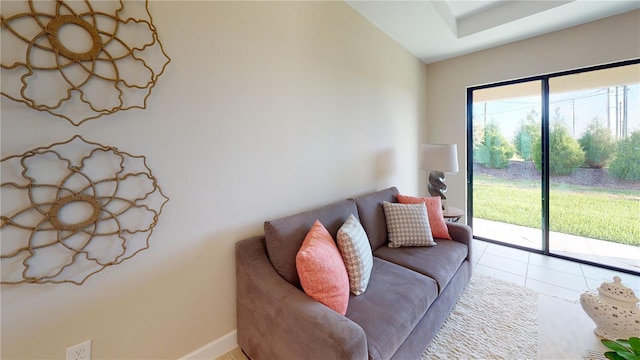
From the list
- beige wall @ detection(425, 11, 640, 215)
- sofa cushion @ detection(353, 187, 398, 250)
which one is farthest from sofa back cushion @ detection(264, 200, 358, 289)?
beige wall @ detection(425, 11, 640, 215)

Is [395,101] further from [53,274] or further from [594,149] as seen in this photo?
[53,274]

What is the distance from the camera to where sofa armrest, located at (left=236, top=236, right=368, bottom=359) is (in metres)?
1.03

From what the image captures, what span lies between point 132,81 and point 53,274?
3.05ft

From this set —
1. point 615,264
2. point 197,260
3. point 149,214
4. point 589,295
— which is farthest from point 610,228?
point 149,214

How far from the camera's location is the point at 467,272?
224 centimetres

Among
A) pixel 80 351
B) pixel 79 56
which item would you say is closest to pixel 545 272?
pixel 80 351

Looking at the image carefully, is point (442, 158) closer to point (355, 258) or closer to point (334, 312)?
point (355, 258)

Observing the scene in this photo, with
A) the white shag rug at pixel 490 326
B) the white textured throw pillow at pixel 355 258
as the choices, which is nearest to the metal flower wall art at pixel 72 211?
the white textured throw pillow at pixel 355 258

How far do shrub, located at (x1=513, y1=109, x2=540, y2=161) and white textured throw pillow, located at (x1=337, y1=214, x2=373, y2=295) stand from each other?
2.96 metres

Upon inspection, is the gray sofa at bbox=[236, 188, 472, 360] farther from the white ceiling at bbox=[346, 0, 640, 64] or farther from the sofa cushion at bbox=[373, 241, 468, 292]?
the white ceiling at bbox=[346, 0, 640, 64]

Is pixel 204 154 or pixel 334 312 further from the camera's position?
pixel 204 154

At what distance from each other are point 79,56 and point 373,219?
2089mm

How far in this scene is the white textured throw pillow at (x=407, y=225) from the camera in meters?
2.18

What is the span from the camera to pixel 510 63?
10.4 ft
